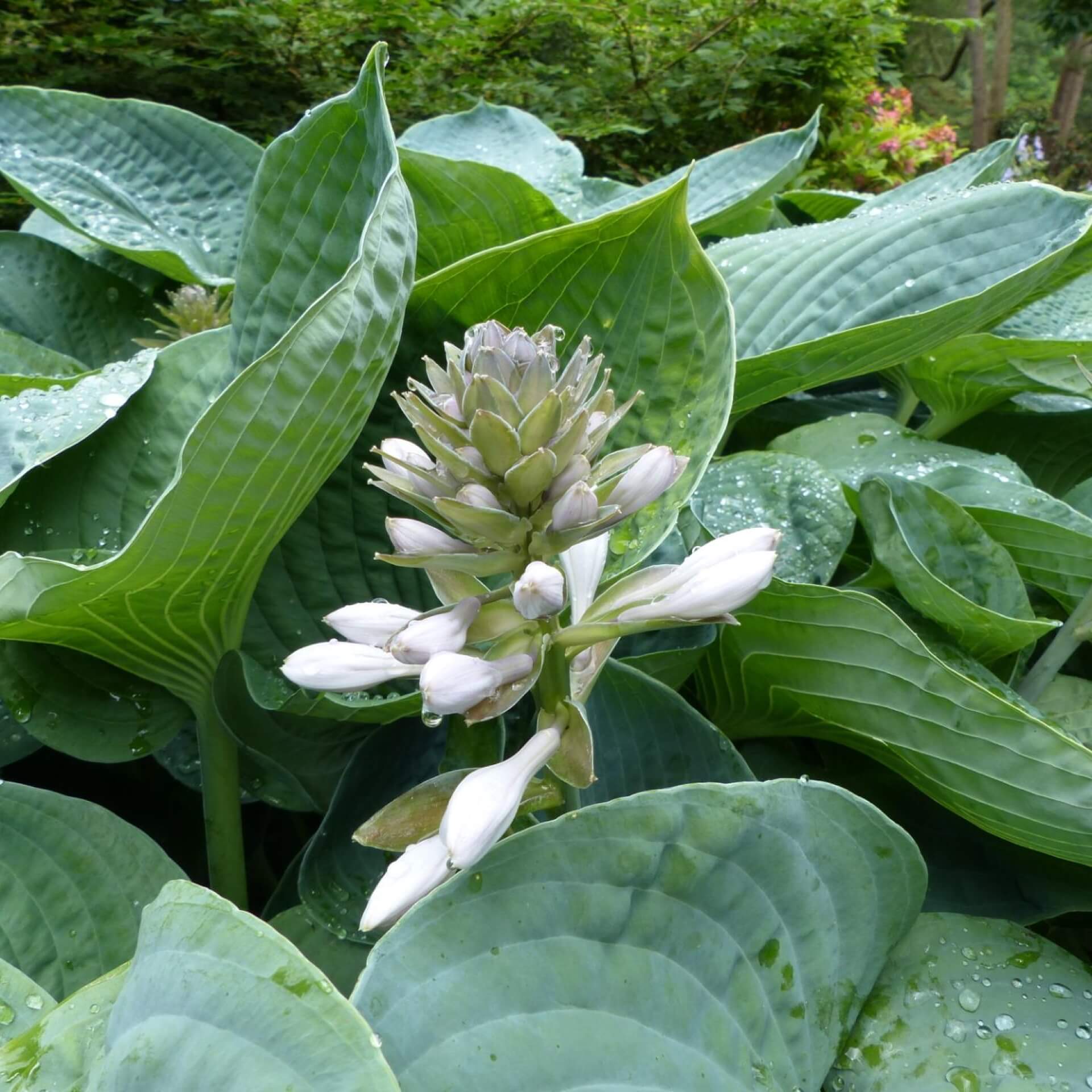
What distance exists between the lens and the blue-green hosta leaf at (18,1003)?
2.01 feet

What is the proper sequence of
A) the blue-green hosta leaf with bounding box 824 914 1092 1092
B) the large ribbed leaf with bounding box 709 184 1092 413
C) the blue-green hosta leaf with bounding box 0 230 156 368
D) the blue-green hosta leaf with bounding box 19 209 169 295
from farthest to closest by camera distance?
the blue-green hosta leaf with bounding box 19 209 169 295
the blue-green hosta leaf with bounding box 0 230 156 368
the large ribbed leaf with bounding box 709 184 1092 413
the blue-green hosta leaf with bounding box 824 914 1092 1092

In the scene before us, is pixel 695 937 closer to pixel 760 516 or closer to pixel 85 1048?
pixel 85 1048

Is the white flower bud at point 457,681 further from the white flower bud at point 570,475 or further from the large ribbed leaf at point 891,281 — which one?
the large ribbed leaf at point 891,281


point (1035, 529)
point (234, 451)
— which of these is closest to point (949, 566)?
point (1035, 529)

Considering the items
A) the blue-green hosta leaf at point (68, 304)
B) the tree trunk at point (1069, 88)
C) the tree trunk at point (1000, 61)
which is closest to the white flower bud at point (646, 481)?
the blue-green hosta leaf at point (68, 304)

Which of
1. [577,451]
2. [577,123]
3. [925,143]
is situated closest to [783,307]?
[577,451]

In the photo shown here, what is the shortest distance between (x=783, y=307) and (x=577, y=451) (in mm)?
674

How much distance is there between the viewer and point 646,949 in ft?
1.84

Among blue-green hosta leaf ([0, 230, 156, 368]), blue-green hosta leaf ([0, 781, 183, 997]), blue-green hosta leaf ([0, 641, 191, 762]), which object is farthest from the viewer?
blue-green hosta leaf ([0, 230, 156, 368])

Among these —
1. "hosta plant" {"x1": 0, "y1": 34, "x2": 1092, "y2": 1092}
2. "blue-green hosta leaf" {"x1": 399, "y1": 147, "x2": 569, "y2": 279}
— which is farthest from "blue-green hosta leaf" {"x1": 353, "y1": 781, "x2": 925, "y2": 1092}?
"blue-green hosta leaf" {"x1": 399, "y1": 147, "x2": 569, "y2": 279}

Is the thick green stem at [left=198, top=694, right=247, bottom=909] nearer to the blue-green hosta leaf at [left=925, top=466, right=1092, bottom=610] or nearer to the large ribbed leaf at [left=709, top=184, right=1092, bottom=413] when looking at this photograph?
the large ribbed leaf at [left=709, top=184, right=1092, bottom=413]

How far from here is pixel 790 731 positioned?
0.95 metres

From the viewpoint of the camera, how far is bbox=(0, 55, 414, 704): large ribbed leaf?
0.63 metres

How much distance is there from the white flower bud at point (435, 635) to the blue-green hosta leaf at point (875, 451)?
0.64 meters
